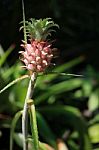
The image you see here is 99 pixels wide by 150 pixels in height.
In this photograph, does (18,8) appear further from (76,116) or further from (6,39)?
(76,116)

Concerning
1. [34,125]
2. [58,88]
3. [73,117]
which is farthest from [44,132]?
A: [34,125]

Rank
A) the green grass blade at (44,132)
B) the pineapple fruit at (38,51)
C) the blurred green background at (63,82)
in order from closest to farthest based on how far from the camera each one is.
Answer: the pineapple fruit at (38,51) → the green grass blade at (44,132) → the blurred green background at (63,82)

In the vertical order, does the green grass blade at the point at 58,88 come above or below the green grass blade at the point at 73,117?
above

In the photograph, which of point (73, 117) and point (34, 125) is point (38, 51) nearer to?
point (34, 125)

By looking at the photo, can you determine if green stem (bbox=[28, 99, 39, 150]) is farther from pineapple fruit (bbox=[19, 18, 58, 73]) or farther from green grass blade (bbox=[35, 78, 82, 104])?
green grass blade (bbox=[35, 78, 82, 104])

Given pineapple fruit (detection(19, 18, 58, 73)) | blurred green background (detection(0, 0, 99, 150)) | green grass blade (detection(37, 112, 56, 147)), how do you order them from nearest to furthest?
pineapple fruit (detection(19, 18, 58, 73))
green grass blade (detection(37, 112, 56, 147))
blurred green background (detection(0, 0, 99, 150))

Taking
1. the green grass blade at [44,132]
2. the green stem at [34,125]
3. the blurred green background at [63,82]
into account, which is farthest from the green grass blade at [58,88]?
the green stem at [34,125]

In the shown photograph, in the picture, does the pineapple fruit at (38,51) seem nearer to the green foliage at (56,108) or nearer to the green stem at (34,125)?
the green stem at (34,125)

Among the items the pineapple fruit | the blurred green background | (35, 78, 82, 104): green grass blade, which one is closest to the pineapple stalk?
the pineapple fruit

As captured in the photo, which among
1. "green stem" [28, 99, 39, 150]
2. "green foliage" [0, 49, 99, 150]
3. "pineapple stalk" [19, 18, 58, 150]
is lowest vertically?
"green stem" [28, 99, 39, 150]

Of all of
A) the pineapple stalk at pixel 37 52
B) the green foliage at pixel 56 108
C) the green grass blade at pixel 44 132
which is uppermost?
the green foliage at pixel 56 108
